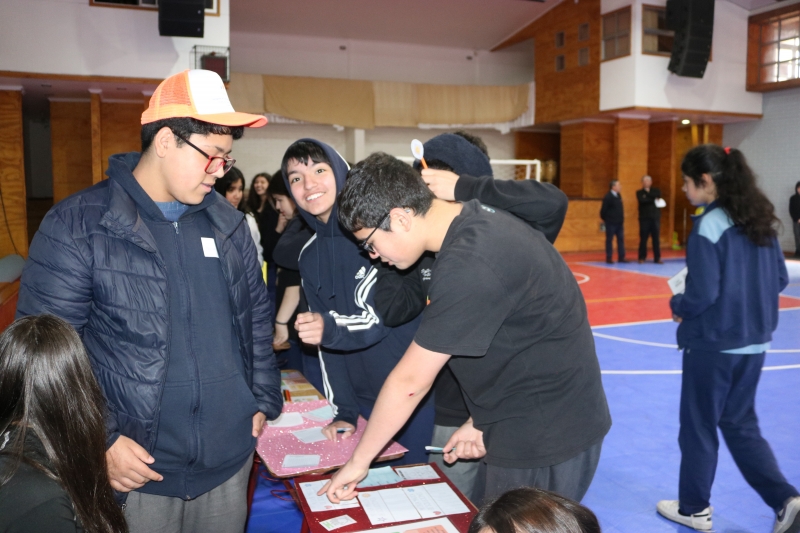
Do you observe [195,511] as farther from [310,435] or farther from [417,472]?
[310,435]

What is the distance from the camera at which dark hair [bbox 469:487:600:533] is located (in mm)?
1178

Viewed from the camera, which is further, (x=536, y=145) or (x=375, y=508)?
(x=536, y=145)

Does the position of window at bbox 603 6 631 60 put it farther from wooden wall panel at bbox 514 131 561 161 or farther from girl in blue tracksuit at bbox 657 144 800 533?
girl in blue tracksuit at bbox 657 144 800 533

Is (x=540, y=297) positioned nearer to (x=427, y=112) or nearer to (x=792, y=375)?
(x=792, y=375)

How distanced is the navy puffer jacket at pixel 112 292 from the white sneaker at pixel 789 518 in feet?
9.37

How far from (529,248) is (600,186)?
16.4 m

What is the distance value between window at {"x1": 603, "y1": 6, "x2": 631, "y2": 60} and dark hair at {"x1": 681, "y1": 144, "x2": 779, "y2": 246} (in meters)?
12.9

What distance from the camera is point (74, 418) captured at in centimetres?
125

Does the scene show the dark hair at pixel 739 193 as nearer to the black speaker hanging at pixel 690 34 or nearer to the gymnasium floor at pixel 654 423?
the gymnasium floor at pixel 654 423

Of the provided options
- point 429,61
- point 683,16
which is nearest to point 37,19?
point 429,61

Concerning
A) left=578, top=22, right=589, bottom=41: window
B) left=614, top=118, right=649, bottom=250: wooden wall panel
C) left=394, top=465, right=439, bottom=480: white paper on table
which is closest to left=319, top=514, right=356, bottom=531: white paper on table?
left=394, top=465, right=439, bottom=480: white paper on table

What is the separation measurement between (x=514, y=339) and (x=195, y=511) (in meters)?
1.09

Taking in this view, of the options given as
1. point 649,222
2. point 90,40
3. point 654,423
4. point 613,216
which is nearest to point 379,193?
point 654,423

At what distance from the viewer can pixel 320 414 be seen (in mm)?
3049
